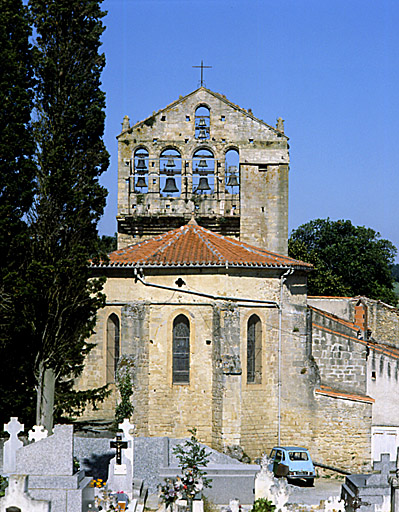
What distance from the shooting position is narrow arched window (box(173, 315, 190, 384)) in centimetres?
2784

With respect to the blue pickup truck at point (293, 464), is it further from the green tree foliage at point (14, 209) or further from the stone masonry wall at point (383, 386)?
the green tree foliage at point (14, 209)

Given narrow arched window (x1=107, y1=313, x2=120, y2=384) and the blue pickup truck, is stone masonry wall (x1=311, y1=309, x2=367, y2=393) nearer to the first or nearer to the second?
the blue pickup truck

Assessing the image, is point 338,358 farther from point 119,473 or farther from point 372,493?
point 372,493

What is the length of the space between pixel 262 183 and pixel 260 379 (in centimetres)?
1011

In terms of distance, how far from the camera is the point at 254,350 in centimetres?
2858

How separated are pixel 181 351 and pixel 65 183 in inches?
308

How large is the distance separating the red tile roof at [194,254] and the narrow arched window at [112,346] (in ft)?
8.11

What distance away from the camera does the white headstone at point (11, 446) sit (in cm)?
1941

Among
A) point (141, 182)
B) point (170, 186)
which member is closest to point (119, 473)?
point (170, 186)

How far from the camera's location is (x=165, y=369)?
90.9 ft

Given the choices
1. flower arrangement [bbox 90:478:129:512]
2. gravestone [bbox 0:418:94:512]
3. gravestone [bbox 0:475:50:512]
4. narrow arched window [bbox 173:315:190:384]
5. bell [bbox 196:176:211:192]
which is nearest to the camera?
gravestone [bbox 0:475:50:512]

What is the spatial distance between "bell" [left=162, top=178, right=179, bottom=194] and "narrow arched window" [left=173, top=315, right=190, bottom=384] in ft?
27.7

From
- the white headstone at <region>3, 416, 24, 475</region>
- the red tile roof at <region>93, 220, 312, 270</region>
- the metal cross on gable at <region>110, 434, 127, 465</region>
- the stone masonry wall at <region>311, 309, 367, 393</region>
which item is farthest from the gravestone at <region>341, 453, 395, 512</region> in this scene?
the stone masonry wall at <region>311, 309, 367, 393</region>

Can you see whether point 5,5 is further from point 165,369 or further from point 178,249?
point 165,369
